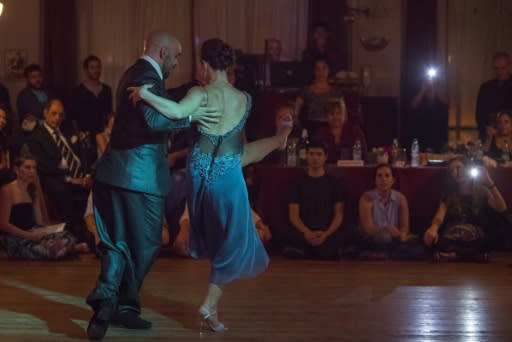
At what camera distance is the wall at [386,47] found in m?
10.7

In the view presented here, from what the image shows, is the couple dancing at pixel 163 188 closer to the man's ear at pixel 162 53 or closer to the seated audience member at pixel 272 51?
the man's ear at pixel 162 53

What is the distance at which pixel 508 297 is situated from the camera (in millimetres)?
5746

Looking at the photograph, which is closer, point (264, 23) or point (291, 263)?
point (291, 263)

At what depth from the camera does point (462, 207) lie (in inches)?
294

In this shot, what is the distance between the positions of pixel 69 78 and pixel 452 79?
4.33 metres

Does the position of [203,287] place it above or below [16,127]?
below

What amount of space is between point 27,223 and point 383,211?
110 inches

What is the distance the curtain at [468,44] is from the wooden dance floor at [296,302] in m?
3.88

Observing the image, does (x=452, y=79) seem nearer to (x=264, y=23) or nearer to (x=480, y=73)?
(x=480, y=73)

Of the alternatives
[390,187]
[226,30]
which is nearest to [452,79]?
[226,30]

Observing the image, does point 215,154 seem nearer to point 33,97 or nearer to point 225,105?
point 225,105

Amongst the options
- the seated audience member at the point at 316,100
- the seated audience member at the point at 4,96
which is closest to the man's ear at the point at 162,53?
the seated audience member at the point at 316,100

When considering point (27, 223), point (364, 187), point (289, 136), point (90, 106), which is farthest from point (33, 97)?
point (364, 187)

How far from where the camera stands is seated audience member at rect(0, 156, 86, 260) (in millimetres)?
7113
